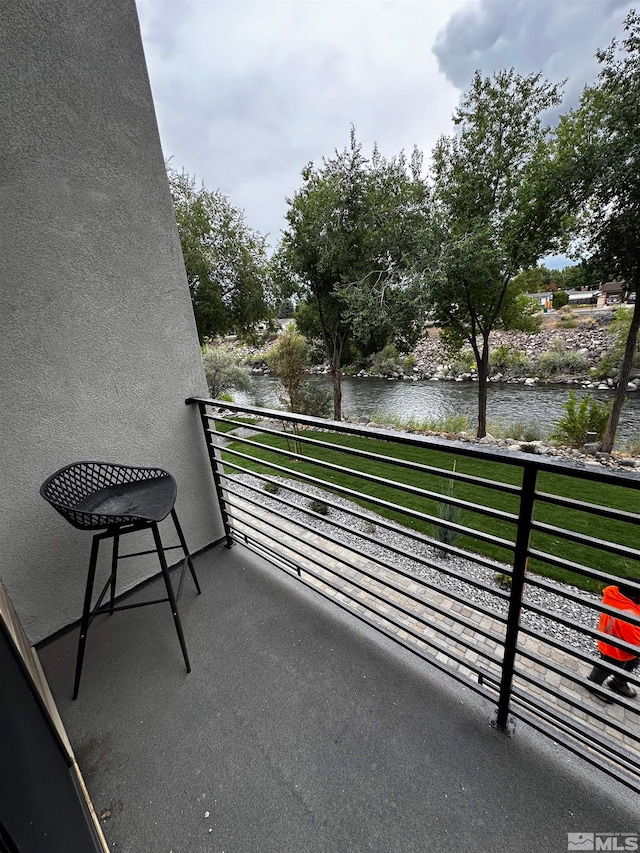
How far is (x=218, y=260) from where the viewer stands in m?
7.00

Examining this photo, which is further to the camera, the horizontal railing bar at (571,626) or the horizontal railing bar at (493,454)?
the horizontal railing bar at (571,626)

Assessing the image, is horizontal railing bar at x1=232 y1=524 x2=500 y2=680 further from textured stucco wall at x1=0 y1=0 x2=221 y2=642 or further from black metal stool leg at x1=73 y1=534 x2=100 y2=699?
textured stucco wall at x1=0 y1=0 x2=221 y2=642

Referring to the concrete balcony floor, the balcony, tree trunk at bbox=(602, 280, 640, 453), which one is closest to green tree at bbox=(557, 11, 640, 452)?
tree trunk at bbox=(602, 280, 640, 453)

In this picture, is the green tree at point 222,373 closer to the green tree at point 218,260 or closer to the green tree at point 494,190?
the green tree at point 218,260

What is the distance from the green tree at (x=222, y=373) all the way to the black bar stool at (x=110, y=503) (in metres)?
9.81

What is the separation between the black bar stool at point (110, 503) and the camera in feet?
4.01

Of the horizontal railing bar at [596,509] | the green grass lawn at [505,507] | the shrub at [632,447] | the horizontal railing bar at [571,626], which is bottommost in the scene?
the shrub at [632,447]

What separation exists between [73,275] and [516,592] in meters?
2.06

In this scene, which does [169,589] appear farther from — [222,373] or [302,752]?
[222,373]

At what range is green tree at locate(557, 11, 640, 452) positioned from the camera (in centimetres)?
502

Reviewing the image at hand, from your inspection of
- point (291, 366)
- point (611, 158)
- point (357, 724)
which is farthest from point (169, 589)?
point (611, 158)

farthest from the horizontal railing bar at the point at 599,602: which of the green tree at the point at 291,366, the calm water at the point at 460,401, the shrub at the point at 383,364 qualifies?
the shrub at the point at 383,364

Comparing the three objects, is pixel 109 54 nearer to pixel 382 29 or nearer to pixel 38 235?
pixel 38 235

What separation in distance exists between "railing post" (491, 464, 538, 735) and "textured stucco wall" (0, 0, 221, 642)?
5.52 feet
